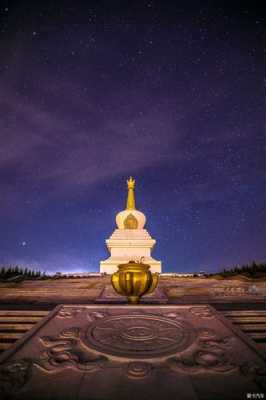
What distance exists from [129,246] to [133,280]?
1705 cm

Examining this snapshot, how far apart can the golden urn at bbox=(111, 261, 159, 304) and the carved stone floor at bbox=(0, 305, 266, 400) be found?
0.55 metres

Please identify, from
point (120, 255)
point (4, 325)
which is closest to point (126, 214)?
point (120, 255)

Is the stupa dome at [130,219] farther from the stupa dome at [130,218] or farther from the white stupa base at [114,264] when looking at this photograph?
the white stupa base at [114,264]

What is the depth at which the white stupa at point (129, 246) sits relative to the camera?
18531mm

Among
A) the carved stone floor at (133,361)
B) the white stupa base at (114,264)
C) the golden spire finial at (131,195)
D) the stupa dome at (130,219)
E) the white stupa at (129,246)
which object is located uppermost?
the golden spire finial at (131,195)

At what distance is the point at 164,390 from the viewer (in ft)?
5.19

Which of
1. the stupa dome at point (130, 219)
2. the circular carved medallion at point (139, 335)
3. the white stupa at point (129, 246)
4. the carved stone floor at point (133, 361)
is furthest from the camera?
the stupa dome at point (130, 219)

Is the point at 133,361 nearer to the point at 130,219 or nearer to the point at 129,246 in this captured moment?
the point at 129,246

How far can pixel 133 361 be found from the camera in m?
1.91

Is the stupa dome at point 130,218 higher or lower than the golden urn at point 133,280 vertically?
higher

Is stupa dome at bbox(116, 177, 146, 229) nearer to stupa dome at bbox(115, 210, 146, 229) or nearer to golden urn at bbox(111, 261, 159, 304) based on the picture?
stupa dome at bbox(115, 210, 146, 229)

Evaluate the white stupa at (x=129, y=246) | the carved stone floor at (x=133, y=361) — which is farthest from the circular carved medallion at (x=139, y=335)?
the white stupa at (x=129, y=246)

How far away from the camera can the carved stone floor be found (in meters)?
1.58

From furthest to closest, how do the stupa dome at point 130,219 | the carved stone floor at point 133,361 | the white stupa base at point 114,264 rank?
the stupa dome at point 130,219, the white stupa base at point 114,264, the carved stone floor at point 133,361
